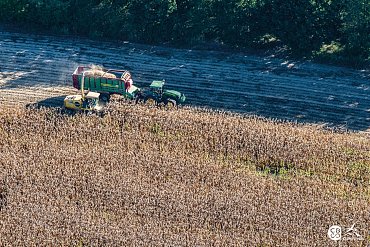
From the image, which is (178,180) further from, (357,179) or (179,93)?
(357,179)

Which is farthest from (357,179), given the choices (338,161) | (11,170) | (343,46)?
(11,170)

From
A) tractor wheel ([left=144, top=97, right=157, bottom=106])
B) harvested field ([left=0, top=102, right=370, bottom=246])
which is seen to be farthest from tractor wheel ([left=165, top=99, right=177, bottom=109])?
tractor wheel ([left=144, top=97, right=157, bottom=106])

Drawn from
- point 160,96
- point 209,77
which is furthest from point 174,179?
point 209,77

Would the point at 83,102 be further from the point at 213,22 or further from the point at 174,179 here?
the point at 213,22

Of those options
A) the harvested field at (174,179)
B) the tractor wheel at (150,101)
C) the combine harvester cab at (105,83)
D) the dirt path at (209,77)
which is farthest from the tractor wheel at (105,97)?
the dirt path at (209,77)

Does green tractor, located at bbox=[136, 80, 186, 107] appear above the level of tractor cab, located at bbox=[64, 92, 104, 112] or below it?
above

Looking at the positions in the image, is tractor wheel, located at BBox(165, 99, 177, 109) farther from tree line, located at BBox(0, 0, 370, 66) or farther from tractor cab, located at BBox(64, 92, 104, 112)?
tree line, located at BBox(0, 0, 370, 66)

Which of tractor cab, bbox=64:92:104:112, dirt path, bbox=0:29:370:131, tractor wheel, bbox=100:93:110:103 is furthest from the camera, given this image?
dirt path, bbox=0:29:370:131

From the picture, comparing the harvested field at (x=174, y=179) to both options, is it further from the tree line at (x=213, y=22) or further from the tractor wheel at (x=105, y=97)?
the tree line at (x=213, y=22)
